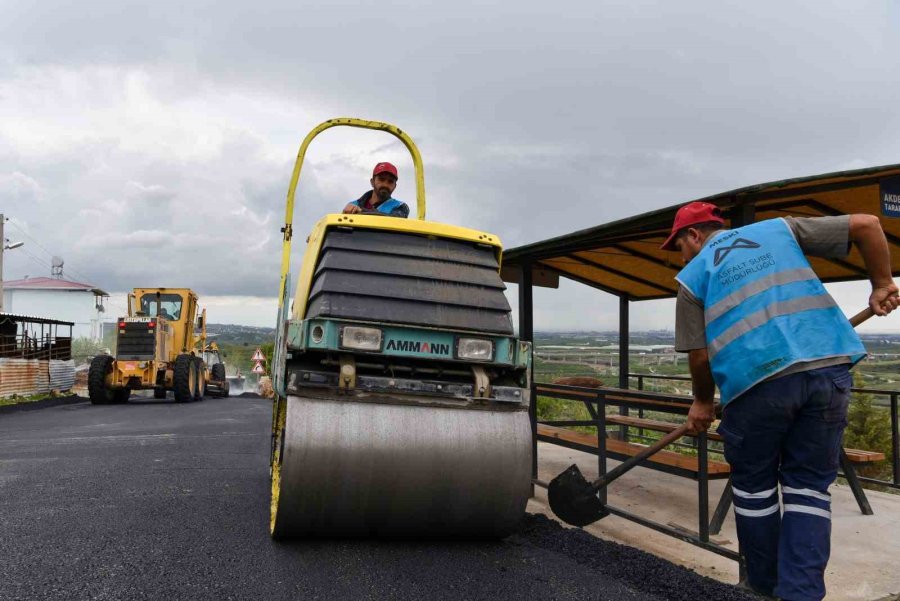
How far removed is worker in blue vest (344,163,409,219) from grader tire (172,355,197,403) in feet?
41.9

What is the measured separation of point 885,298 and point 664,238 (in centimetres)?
285

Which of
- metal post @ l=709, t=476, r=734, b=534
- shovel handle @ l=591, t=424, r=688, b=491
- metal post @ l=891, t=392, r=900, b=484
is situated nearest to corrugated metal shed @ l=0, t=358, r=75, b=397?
shovel handle @ l=591, t=424, r=688, b=491

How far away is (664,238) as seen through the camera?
18.4 ft

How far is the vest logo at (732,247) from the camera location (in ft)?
9.16

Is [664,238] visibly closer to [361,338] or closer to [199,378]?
[361,338]

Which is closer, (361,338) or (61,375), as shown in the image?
(361,338)

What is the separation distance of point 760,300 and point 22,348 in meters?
25.8

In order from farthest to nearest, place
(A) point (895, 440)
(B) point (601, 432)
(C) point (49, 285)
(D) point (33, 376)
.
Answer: (C) point (49, 285)
(D) point (33, 376)
(A) point (895, 440)
(B) point (601, 432)

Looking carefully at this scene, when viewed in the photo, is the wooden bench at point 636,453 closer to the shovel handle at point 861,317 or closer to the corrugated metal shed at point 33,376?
the shovel handle at point 861,317

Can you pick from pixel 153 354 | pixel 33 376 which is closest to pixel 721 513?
pixel 153 354

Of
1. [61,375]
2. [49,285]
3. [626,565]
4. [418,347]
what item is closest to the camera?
[626,565]

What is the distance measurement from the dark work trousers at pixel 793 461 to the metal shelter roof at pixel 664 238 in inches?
61.9

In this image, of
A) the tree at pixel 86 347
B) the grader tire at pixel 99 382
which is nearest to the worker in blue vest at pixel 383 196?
the grader tire at pixel 99 382

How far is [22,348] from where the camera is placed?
75.4 feet
